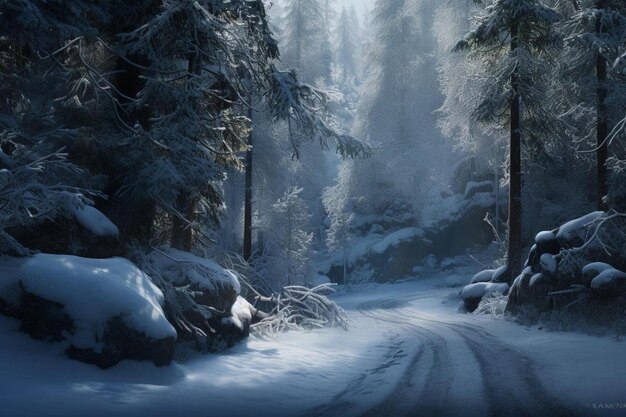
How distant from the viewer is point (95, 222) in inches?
325

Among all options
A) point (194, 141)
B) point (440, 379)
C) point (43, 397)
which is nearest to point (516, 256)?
point (440, 379)

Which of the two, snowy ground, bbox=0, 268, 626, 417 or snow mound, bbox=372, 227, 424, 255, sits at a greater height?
snow mound, bbox=372, 227, 424, 255

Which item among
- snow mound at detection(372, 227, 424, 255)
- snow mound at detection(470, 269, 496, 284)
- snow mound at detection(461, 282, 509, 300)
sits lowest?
snow mound at detection(461, 282, 509, 300)

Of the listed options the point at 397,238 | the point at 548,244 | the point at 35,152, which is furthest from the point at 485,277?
the point at 35,152

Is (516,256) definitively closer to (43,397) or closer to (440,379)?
(440,379)

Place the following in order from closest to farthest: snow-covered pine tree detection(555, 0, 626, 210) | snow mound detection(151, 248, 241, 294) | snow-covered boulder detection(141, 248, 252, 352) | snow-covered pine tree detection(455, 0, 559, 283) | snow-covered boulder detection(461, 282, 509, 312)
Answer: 1. snow-covered boulder detection(141, 248, 252, 352)
2. snow mound detection(151, 248, 241, 294)
3. snow-covered pine tree detection(555, 0, 626, 210)
4. snow-covered pine tree detection(455, 0, 559, 283)
5. snow-covered boulder detection(461, 282, 509, 312)

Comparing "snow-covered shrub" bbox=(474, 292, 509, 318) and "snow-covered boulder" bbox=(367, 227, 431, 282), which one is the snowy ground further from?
"snow-covered boulder" bbox=(367, 227, 431, 282)

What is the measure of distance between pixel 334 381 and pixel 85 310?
3.69 m

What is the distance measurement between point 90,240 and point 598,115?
16.4 metres

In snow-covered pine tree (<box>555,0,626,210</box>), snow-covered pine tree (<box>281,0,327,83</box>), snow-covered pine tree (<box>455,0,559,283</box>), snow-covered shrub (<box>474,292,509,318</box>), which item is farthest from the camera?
snow-covered pine tree (<box>281,0,327,83</box>)

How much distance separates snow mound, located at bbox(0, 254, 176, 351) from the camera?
6.24 meters

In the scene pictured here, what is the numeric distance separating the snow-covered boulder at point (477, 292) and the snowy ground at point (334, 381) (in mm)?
7828

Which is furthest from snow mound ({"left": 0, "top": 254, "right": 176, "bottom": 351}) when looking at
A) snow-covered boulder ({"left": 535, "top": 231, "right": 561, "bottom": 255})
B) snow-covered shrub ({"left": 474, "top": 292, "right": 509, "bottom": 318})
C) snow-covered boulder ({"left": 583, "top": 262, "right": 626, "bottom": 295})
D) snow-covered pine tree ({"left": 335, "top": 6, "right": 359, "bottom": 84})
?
snow-covered pine tree ({"left": 335, "top": 6, "right": 359, "bottom": 84})

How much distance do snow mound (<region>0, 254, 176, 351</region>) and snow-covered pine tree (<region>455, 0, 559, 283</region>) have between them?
1445cm
